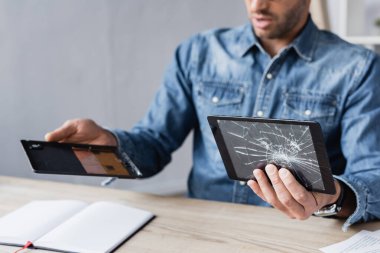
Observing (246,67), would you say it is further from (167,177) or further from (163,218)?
(167,177)

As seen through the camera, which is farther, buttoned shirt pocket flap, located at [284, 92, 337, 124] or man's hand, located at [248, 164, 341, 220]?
buttoned shirt pocket flap, located at [284, 92, 337, 124]

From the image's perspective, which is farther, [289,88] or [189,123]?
[189,123]

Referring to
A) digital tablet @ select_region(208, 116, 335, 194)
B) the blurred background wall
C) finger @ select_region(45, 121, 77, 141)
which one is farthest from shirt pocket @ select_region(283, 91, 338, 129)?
the blurred background wall

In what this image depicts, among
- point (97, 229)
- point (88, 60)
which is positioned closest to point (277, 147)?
point (97, 229)

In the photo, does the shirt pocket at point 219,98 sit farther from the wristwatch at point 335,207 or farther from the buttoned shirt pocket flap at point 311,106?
the wristwatch at point 335,207

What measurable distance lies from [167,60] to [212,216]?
117 centimetres

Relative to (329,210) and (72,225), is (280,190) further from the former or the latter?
(72,225)

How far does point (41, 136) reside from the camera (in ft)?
6.16

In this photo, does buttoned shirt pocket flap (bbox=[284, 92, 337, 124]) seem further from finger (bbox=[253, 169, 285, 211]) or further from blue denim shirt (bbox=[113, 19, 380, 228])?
finger (bbox=[253, 169, 285, 211])

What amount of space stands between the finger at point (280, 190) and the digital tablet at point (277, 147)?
2cm

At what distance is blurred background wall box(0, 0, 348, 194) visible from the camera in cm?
177

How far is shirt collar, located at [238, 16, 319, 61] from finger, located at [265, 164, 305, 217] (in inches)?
19.8

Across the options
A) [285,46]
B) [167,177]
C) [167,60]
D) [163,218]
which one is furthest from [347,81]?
[167,177]

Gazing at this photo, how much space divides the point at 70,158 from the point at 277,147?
1.53 ft
